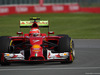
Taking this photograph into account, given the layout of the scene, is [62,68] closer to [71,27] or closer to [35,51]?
[35,51]

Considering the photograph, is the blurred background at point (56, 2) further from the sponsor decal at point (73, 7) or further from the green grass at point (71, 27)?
the green grass at point (71, 27)

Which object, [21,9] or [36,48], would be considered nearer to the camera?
[36,48]

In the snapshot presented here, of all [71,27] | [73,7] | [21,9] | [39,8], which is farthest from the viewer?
[73,7]

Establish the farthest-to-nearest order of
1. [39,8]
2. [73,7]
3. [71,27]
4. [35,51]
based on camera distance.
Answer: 1. [73,7]
2. [39,8]
3. [71,27]
4. [35,51]

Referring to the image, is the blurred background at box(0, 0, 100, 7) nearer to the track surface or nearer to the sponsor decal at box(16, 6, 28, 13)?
the sponsor decal at box(16, 6, 28, 13)

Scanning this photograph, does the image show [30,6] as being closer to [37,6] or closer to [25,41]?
[37,6]

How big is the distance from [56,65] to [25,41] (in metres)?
1.63

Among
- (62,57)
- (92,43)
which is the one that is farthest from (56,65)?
(92,43)

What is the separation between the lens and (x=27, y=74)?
34.7 ft

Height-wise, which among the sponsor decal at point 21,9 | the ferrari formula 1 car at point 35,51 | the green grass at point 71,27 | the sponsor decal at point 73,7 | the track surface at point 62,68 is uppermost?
the ferrari formula 1 car at point 35,51

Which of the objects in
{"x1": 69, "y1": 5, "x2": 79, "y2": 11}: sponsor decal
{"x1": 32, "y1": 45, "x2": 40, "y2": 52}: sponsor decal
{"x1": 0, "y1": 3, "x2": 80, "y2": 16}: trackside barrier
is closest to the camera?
{"x1": 32, "y1": 45, "x2": 40, "y2": 52}: sponsor decal

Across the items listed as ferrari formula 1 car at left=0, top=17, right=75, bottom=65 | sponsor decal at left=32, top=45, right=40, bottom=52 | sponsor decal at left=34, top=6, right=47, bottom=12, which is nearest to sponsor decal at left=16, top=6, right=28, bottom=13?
sponsor decal at left=34, top=6, right=47, bottom=12

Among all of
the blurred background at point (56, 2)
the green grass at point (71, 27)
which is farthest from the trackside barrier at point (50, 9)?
the green grass at point (71, 27)

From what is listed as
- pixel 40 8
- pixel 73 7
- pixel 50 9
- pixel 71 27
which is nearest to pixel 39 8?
pixel 40 8
